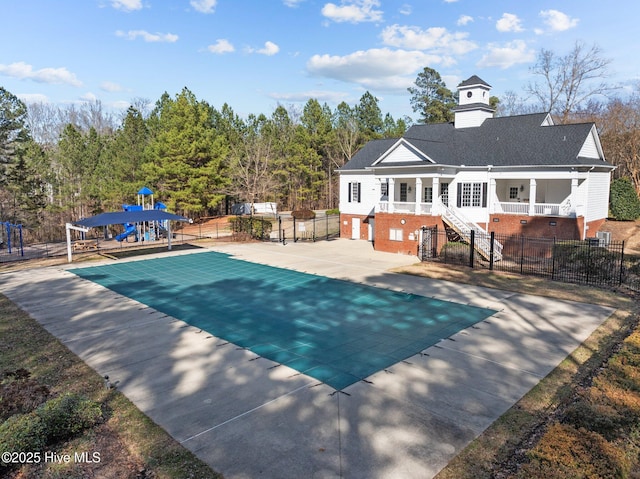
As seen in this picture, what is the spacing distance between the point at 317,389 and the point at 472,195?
73.7 feet

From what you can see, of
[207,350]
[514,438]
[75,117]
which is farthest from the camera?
[75,117]

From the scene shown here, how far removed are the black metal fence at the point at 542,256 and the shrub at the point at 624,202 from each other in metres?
7.27

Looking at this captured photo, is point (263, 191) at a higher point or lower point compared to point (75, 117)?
lower

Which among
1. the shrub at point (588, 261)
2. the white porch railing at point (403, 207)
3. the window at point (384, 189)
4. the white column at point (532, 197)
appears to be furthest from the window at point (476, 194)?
the shrub at point (588, 261)

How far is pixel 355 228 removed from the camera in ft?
114

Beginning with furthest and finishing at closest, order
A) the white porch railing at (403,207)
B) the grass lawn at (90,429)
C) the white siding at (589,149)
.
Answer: the white porch railing at (403,207) → the white siding at (589,149) → the grass lawn at (90,429)

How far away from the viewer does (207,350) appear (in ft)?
38.4

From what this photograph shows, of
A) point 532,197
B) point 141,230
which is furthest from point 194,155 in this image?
point 532,197

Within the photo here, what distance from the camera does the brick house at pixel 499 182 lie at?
84.8ft

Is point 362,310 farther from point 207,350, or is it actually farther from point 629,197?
point 629,197

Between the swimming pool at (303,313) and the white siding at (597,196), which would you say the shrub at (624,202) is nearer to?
the white siding at (597,196)

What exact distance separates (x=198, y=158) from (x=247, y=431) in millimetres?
40223

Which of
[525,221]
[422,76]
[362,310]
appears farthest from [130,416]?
[422,76]

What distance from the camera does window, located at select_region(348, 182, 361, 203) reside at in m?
34.7
